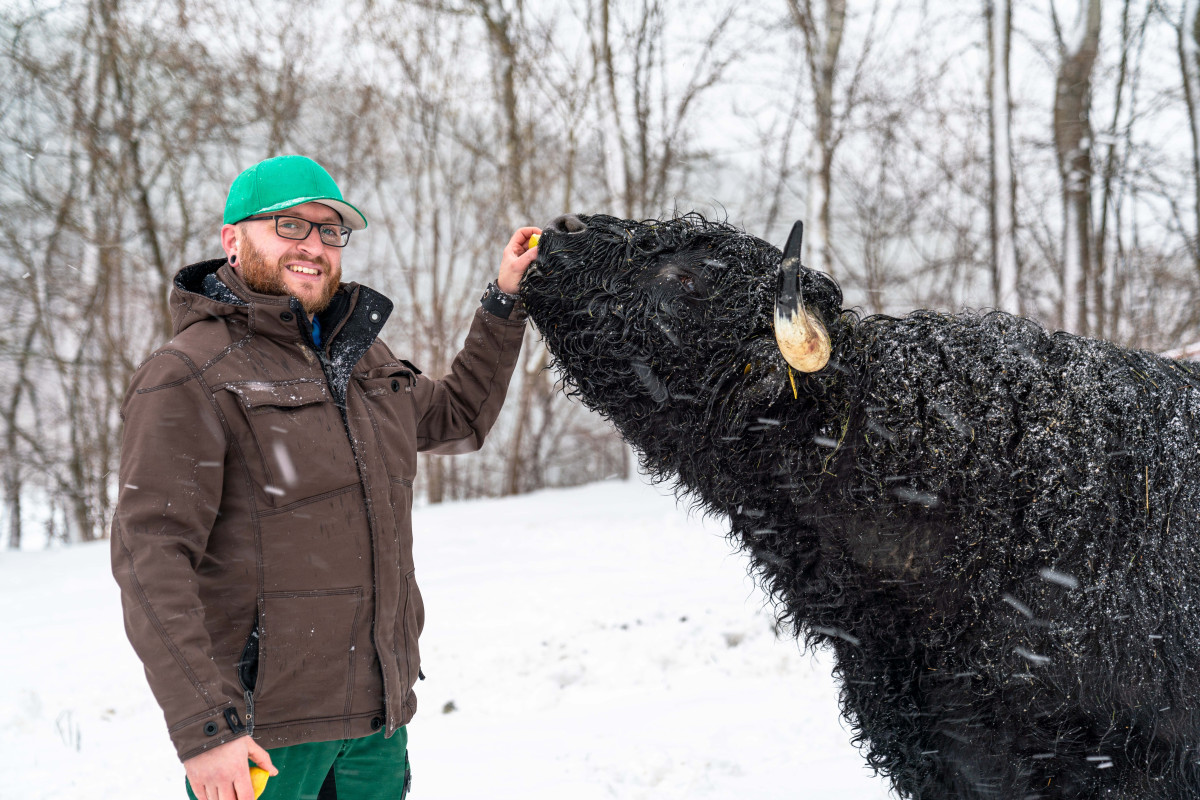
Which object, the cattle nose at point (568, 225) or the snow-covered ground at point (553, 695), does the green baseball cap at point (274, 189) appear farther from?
the snow-covered ground at point (553, 695)

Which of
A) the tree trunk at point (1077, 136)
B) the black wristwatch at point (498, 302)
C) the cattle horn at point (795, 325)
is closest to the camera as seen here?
the cattle horn at point (795, 325)

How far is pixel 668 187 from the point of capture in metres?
14.0

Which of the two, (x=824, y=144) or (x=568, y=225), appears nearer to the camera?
(x=568, y=225)

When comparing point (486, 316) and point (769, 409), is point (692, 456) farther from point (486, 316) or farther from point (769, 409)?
point (486, 316)

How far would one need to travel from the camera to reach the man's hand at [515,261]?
248 centimetres

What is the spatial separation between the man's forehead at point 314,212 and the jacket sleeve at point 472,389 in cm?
63

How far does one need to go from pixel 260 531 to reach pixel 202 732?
1.60 ft

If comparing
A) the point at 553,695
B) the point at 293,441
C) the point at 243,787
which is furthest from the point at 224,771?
the point at 553,695

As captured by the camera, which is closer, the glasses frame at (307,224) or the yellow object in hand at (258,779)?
the yellow object in hand at (258,779)

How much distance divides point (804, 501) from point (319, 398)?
1.40 metres

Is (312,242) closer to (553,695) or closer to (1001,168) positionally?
(553,695)

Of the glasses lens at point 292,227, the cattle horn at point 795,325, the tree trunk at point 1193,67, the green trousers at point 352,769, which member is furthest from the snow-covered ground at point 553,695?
the tree trunk at point 1193,67

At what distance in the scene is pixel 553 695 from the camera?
4.59m

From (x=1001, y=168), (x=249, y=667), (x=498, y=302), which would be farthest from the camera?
(x=1001, y=168)
